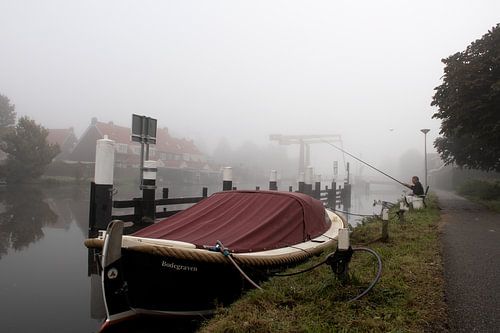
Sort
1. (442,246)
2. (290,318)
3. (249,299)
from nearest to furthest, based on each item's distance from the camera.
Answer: (290,318) → (249,299) → (442,246)

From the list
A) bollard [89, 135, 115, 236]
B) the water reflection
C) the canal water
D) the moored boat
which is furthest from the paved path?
the water reflection

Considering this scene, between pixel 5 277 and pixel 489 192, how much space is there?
22.2m

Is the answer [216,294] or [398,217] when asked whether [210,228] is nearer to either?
[216,294]

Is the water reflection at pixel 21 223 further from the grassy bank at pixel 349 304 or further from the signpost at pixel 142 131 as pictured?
the grassy bank at pixel 349 304

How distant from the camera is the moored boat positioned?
167 inches

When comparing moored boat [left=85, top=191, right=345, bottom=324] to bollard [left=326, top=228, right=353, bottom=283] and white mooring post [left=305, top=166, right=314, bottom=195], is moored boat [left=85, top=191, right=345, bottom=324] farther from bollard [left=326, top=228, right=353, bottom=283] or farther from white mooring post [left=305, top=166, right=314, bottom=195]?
white mooring post [left=305, top=166, right=314, bottom=195]

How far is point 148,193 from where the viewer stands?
9.09 meters

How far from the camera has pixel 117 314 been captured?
435 centimetres

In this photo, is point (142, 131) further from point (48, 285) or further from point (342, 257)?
point (342, 257)

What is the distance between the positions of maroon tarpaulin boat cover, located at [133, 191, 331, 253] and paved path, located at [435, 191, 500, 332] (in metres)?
2.19

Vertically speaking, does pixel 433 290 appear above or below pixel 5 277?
above

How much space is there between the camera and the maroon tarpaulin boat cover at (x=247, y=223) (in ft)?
17.9

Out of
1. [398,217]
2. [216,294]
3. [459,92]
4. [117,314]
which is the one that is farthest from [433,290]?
[459,92]

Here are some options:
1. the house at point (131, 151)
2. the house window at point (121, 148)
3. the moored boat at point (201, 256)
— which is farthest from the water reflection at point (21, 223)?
the house window at point (121, 148)
